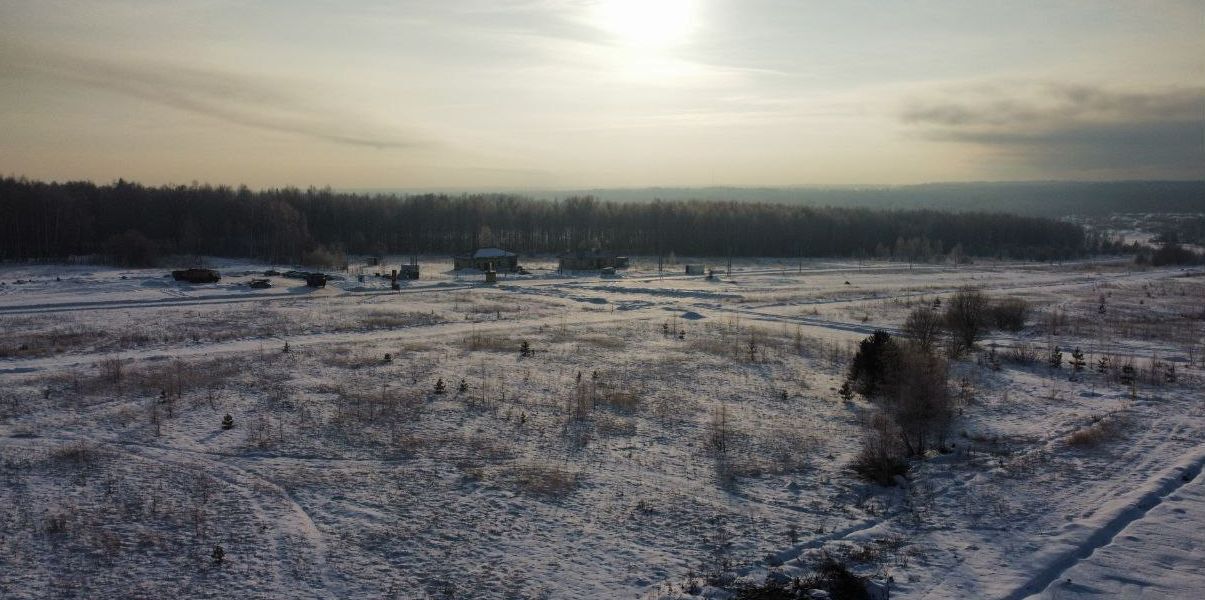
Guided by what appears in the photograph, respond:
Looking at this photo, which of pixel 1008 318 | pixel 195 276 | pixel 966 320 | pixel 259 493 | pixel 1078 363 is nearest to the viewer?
Answer: pixel 259 493

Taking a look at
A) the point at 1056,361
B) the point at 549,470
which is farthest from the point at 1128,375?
the point at 549,470

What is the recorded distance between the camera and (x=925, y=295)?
2082 inches

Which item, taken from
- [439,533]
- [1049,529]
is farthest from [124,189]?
[1049,529]

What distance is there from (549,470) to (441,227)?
98739mm

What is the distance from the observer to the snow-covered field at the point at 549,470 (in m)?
10.6

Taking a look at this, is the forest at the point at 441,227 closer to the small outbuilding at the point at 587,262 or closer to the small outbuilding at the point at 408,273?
the small outbuilding at the point at 408,273

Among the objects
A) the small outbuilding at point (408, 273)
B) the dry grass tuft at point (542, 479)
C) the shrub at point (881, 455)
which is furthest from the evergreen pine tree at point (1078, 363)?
the small outbuilding at point (408, 273)

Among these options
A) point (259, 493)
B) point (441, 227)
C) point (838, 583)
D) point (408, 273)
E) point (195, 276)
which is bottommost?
point (838, 583)

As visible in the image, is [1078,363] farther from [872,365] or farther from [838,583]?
[838,583]

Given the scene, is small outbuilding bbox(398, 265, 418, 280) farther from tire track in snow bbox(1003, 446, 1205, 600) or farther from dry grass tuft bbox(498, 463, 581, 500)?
tire track in snow bbox(1003, 446, 1205, 600)

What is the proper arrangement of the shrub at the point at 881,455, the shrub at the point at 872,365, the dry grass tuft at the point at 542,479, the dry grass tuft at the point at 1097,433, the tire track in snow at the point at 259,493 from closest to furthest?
1. the tire track in snow at the point at 259,493
2. the dry grass tuft at the point at 542,479
3. the shrub at the point at 881,455
4. the dry grass tuft at the point at 1097,433
5. the shrub at the point at 872,365

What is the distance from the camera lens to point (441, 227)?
109 metres

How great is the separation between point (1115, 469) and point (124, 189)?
355 ft

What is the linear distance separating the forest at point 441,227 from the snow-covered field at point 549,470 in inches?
1969
